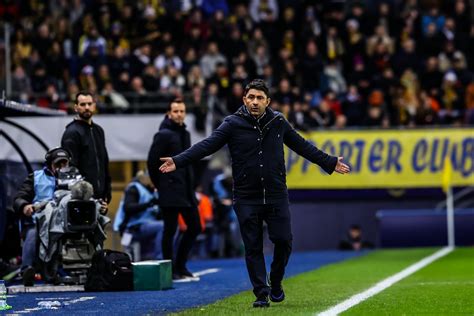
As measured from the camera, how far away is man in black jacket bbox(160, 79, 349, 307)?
1247cm

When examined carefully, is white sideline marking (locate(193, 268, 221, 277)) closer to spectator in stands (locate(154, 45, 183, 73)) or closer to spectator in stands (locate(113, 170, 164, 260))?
spectator in stands (locate(113, 170, 164, 260))

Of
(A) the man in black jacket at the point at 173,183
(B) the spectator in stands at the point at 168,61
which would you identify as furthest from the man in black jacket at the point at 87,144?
(B) the spectator in stands at the point at 168,61

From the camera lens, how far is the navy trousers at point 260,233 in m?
12.4

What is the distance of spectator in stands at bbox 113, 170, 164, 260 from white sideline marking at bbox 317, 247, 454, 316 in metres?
3.72

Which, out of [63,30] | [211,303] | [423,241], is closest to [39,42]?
[63,30]

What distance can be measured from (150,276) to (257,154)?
10.6 feet

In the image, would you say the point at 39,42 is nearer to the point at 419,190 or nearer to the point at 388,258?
the point at 419,190

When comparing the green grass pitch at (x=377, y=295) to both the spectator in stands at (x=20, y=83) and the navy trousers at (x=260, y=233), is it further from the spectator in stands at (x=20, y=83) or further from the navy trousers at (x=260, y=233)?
the spectator in stands at (x=20, y=83)

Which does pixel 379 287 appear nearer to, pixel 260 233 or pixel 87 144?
pixel 260 233

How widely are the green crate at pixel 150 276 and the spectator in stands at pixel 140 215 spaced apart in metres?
4.28

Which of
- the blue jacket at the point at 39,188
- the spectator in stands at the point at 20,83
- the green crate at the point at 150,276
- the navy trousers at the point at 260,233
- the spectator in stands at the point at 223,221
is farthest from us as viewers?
the spectator in stands at the point at 20,83

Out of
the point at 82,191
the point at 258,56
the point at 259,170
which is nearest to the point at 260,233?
the point at 259,170

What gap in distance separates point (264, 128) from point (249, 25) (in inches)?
787

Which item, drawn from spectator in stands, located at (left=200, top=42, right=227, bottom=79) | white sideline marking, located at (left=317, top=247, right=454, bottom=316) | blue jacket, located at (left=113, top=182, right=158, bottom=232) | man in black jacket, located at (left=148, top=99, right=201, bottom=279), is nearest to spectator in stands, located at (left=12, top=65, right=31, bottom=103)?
spectator in stands, located at (left=200, top=42, right=227, bottom=79)
